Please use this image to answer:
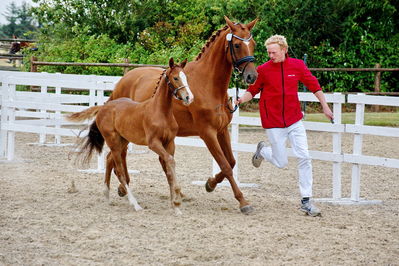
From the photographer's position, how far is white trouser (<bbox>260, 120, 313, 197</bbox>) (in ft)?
22.5

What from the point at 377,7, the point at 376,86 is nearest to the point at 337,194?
the point at 376,86

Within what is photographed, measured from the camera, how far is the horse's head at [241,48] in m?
6.78

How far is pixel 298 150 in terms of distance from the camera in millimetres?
6879

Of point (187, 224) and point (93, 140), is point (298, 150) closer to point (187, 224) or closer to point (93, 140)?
point (187, 224)

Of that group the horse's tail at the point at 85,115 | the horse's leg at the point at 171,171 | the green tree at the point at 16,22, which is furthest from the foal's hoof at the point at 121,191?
the green tree at the point at 16,22

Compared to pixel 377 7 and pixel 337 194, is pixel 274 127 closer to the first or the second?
pixel 337 194

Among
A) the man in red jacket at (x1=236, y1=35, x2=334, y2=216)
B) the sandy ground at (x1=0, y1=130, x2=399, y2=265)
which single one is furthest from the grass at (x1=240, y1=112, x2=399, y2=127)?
the man in red jacket at (x1=236, y1=35, x2=334, y2=216)

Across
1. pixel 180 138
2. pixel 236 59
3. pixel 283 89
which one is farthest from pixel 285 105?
pixel 180 138

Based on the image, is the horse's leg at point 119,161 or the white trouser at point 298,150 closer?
the white trouser at point 298,150

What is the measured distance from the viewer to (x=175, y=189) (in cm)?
677

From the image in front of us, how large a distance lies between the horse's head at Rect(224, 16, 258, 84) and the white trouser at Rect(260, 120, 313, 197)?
0.78 metres

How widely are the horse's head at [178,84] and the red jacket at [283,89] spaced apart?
38.3 inches

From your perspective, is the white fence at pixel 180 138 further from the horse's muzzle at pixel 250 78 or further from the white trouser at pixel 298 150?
the horse's muzzle at pixel 250 78

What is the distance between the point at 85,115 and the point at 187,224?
2342mm
